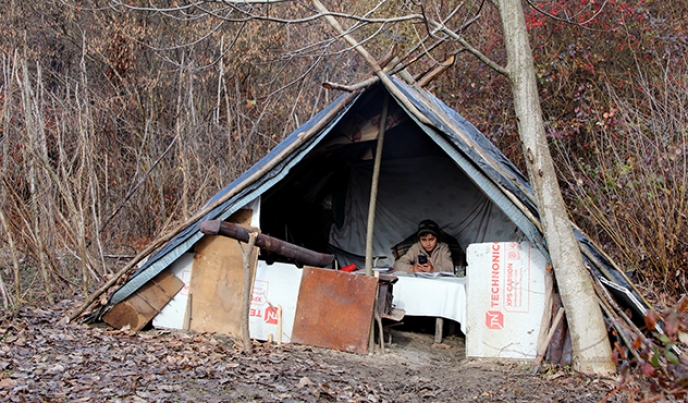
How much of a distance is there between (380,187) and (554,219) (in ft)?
13.1

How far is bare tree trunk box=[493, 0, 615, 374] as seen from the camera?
462 cm

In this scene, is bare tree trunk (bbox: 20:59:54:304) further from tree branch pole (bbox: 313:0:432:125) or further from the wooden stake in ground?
tree branch pole (bbox: 313:0:432:125)

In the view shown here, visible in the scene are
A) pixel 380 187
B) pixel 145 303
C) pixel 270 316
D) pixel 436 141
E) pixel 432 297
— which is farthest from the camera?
pixel 380 187

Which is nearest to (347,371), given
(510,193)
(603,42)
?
(510,193)

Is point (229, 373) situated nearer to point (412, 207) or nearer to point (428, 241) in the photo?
point (428, 241)

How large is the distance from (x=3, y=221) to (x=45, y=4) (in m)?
7.72

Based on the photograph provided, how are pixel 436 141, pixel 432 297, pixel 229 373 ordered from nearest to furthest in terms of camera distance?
pixel 229 373 → pixel 436 141 → pixel 432 297

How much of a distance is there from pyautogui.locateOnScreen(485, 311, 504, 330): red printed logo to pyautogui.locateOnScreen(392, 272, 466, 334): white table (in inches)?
29.0

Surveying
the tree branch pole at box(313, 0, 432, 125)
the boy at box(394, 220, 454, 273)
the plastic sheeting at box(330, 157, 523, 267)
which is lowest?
the boy at box(394, 220, 454, 273)

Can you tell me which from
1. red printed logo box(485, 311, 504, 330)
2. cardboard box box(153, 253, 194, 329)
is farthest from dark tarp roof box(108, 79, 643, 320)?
red printed logo box(485, 311, 504, 330)

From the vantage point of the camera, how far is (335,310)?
226 inches

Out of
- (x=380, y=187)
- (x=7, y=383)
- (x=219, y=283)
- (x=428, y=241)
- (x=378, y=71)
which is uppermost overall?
(x=378, y=71)

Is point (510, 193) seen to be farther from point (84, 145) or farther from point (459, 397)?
point (84, 145)

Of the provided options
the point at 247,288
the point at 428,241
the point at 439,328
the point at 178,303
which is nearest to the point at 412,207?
the point at 428,241
